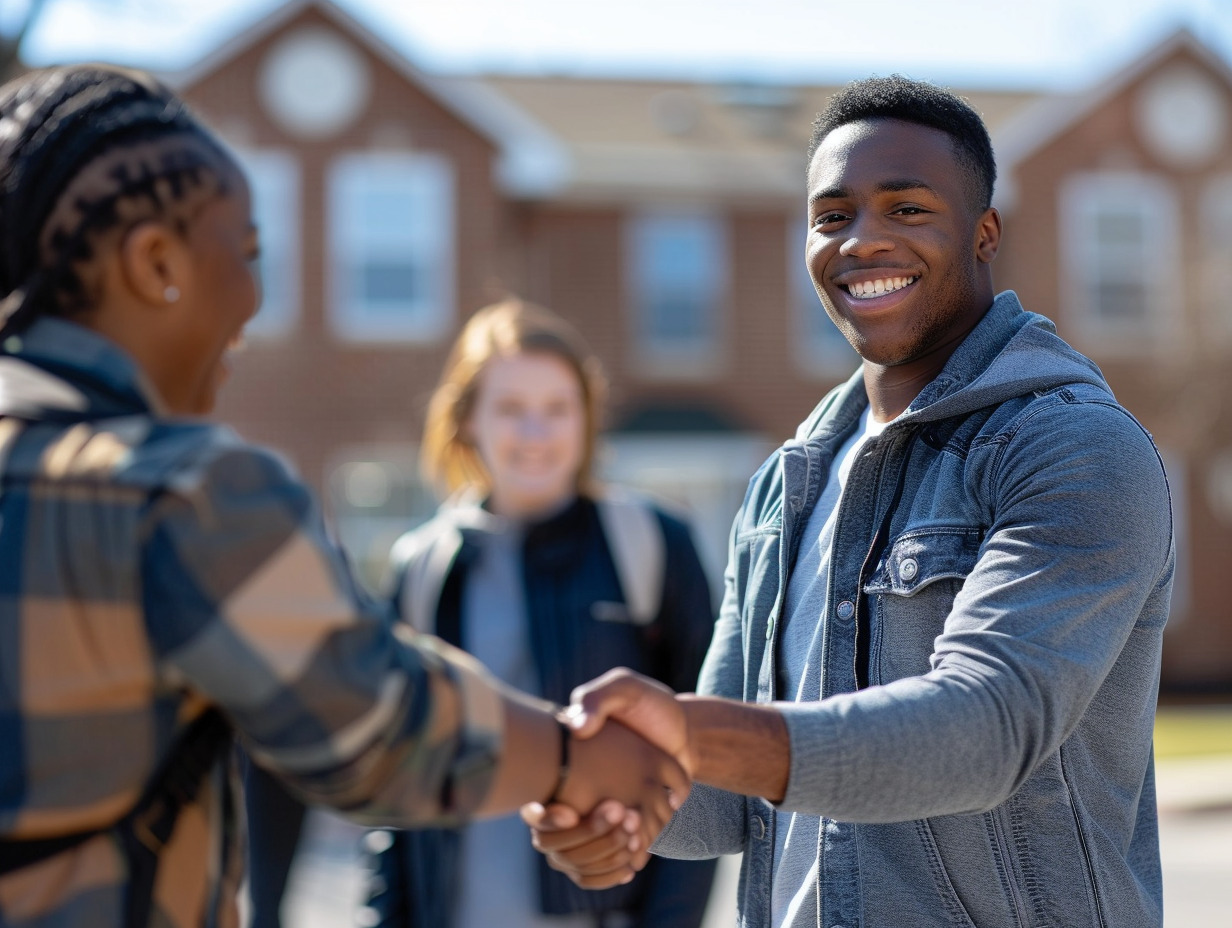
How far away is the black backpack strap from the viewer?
160cm

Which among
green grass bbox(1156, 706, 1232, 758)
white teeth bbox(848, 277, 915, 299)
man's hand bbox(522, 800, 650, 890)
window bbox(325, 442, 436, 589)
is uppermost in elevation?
white teeth bbox(848, 277, 915, 299)

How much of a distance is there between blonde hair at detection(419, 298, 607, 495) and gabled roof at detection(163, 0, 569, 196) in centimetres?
1479

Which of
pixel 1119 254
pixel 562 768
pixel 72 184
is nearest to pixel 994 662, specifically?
pixel 562 768

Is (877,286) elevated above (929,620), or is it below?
above

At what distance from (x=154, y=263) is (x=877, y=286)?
1244 millimetres

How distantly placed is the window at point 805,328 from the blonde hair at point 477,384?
1552 cm

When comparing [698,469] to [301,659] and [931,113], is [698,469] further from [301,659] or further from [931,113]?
[301,659]

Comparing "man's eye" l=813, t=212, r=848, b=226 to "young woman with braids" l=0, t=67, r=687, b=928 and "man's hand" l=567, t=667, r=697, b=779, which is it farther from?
"young woman with braids" l=0, t=67, r=687, b=928

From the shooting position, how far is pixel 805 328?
19.8 m

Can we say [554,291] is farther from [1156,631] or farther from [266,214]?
[1156,631]

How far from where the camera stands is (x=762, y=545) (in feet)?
8.82

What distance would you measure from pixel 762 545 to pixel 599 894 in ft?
4.36

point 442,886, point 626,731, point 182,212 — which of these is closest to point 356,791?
point 626,731

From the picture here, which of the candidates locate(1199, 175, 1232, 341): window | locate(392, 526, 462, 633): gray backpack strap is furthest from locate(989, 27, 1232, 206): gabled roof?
locate(392, 526, 462, 633): gray backpack strap
